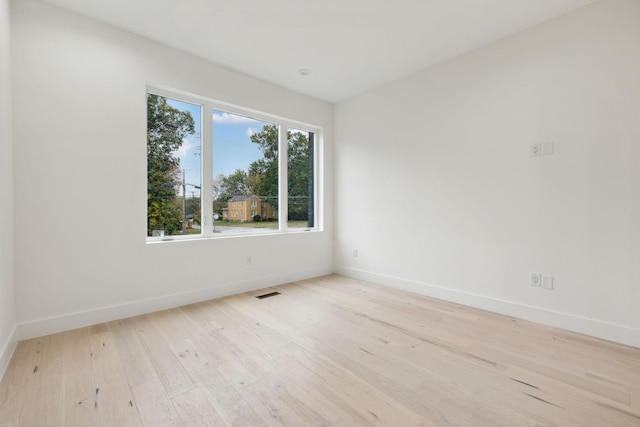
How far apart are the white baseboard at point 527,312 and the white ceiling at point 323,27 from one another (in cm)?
265

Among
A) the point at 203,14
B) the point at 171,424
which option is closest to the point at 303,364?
the point at 171,424

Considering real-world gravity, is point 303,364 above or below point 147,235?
below

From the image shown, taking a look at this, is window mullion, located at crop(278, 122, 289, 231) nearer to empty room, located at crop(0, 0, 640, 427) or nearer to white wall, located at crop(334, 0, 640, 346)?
empty room, located at crop(0, 0, 640, 427)

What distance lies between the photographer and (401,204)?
3.75m

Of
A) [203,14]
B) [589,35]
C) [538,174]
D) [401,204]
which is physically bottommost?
[401,204]

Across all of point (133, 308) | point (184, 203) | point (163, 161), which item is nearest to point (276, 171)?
point (184, 203)

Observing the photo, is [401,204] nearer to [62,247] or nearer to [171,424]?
[171,424]

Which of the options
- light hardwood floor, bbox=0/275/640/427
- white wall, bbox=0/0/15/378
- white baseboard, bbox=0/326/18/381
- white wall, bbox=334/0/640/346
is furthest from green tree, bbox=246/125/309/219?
white baseboard, bbox=0/326/18/381

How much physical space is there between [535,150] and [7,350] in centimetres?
451

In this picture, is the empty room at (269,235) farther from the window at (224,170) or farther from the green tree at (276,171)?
the green tree at (276,171)

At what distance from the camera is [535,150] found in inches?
105

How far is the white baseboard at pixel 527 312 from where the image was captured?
229 centimetres

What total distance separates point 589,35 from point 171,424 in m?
4.06

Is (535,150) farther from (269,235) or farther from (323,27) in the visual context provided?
(269,235)
